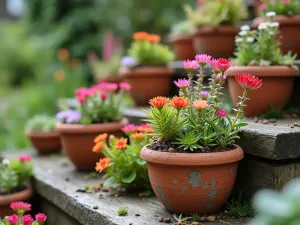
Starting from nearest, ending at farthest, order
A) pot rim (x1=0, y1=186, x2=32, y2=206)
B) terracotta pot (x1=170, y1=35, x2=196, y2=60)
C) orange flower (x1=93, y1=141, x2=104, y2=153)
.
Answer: orange flower (x1=93, y1=141, x2=104, y2=153), pot rim (x1=0, y1=186, x2=32, y2=206), terracotta pot (x1=170, y1=35, x2=196, y2=60)

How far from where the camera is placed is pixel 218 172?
7.20 feet

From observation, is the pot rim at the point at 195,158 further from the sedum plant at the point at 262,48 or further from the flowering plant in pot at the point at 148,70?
the flowering plant in pot at the point at 148,70

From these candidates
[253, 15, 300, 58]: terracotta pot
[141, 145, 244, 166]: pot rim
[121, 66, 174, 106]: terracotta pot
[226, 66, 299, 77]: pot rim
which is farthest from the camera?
[121, 66, 174, 106]: terracotta pot

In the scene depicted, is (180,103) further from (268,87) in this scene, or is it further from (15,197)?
(15,197)

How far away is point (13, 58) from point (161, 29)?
3.13 meters

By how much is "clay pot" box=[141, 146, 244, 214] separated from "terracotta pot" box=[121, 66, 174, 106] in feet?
5.09

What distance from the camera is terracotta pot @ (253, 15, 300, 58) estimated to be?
310 centimetres

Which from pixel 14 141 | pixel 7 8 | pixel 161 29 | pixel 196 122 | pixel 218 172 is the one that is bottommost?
pixel 14 141

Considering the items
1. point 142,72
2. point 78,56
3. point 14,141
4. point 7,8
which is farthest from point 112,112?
point 7,8

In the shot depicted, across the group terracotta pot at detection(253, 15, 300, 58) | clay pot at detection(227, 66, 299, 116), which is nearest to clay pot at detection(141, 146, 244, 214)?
clay pot at detection(227, 66, 299, 116)

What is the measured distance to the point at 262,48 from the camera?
2.79m

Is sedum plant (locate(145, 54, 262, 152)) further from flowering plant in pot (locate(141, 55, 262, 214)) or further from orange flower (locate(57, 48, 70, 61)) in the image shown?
orange flower (locate(57, 48, 70, 61))

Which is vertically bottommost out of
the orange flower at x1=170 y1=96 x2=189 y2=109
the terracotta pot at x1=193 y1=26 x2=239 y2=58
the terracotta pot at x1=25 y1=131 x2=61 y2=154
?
the terracotta pot at x1=25 y1=131 x2=61 y2=154

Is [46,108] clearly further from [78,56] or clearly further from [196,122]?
[196,122]
